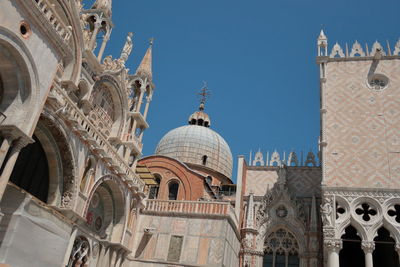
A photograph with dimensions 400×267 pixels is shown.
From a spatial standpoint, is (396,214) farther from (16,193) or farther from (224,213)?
(16,193)

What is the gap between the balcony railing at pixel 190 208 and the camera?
17.8m

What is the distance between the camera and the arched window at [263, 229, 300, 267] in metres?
21.3

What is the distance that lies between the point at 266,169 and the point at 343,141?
20.1 feet

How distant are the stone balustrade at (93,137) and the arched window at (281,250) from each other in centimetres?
835

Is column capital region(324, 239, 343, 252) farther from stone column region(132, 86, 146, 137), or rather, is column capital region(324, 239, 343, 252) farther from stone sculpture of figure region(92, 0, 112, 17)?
stone sculpture of figure region(92, 0, 112, 17)

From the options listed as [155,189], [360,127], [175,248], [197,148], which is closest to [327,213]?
[360,127]

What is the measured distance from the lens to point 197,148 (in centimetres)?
3450

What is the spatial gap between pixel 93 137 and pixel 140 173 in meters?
7.59

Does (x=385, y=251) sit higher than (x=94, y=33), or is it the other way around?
(x=94, y=33)

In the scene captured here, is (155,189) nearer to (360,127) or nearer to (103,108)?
(103,108)

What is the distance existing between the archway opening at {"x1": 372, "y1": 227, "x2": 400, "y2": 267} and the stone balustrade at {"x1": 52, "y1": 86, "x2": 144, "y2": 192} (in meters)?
12.7

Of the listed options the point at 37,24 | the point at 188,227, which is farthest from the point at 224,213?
the point at 37,24

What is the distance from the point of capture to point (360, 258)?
22641 millimetres

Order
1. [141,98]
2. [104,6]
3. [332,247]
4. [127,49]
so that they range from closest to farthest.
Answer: [332,247]
[104,6]
[127,49]
[141,98]
